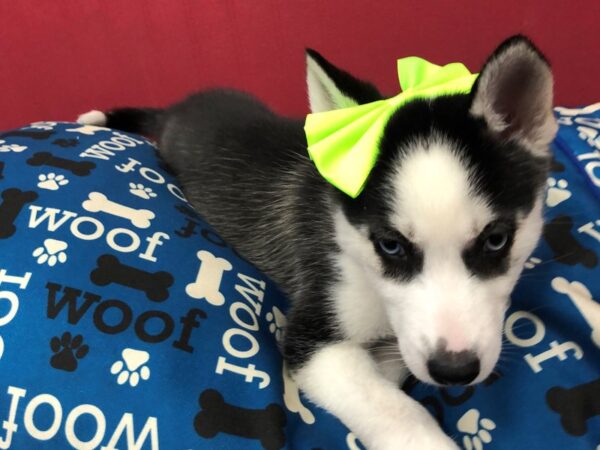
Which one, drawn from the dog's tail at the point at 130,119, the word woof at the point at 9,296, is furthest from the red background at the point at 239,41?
the word woof at the point at 9,296

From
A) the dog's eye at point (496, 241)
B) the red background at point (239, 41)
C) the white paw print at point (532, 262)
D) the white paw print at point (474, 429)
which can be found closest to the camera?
the dog's eye at point (496, 241)

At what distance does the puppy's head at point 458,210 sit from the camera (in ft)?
4.15

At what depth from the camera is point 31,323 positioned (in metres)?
1.50

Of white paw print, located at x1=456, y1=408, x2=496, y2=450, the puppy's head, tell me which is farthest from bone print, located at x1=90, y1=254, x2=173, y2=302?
white paw print, located at x1=456, y1=408, x2=496, y2=450

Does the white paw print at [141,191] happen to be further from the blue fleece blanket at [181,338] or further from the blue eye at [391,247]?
the blue eye at [391,247]

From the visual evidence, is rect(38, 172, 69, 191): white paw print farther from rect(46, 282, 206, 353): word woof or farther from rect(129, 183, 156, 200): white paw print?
rect(46, 282, 206, 353): word woof

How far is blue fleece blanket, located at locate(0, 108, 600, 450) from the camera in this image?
1.40 m

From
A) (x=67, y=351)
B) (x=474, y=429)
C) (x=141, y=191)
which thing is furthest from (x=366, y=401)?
(x=141, y=191)

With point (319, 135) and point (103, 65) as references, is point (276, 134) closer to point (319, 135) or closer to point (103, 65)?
point (319, 135)

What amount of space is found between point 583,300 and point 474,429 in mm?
450

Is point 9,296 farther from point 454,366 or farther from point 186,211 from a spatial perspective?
point 454,366

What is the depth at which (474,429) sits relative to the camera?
1469 millimetres

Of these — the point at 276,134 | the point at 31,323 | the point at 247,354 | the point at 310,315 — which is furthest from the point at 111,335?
the point at 276,134

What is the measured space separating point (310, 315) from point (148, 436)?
1.83 ft
